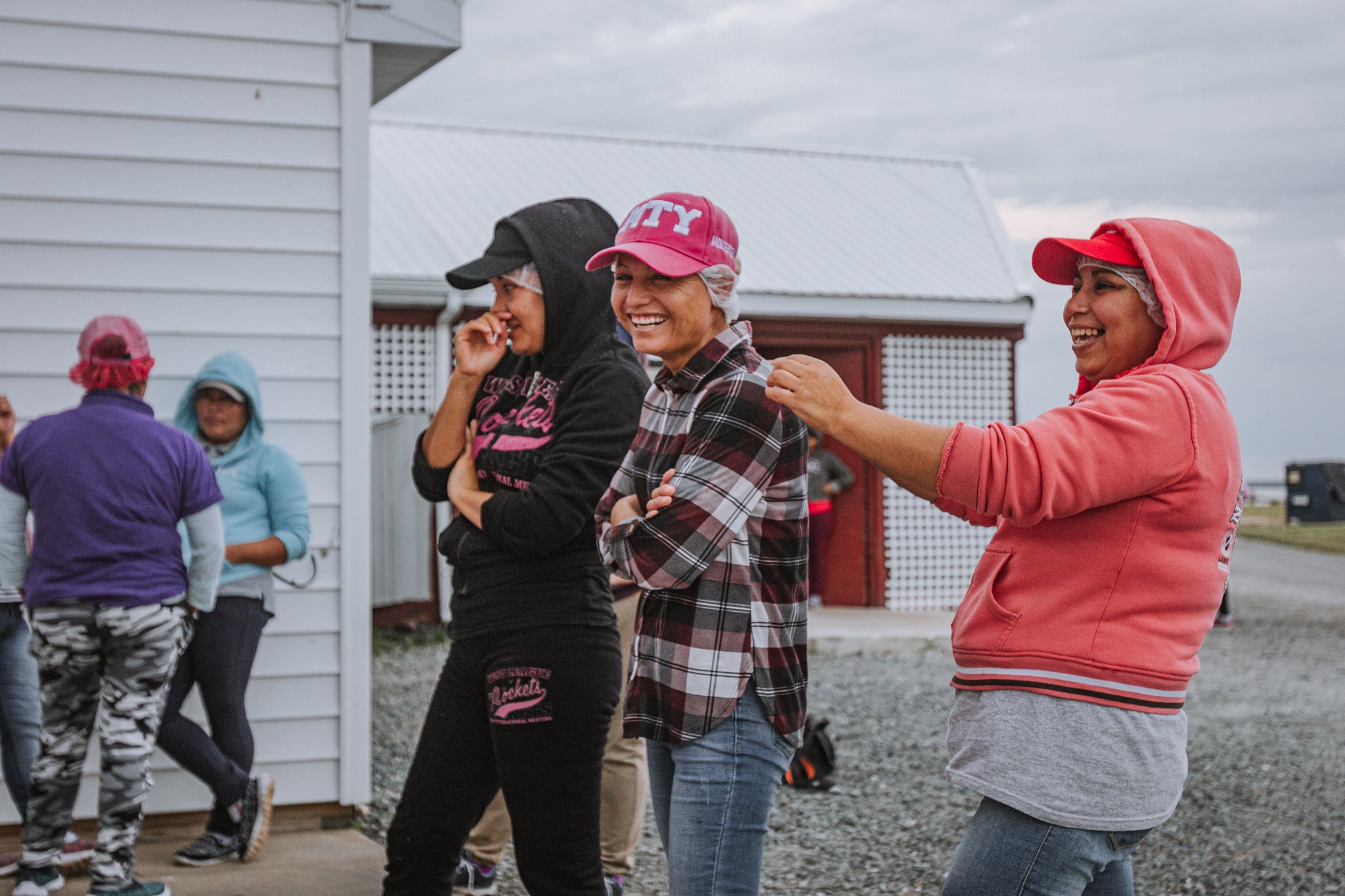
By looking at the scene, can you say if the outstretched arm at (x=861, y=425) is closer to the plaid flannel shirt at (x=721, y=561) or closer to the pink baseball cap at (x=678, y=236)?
the plaid flannel shirt at (x=721, y=561)

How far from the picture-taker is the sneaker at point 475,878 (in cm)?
361

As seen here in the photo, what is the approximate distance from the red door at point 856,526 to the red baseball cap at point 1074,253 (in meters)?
9.34

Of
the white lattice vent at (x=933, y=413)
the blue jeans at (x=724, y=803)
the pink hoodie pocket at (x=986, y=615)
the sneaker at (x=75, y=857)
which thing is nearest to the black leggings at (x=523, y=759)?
the blue jeans at (x=724, y=803)

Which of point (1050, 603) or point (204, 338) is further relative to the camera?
point (204, 338)

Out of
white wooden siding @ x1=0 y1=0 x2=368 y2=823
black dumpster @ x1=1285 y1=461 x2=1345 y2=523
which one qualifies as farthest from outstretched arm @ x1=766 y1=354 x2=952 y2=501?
black dumpster @ x1=1285 y1=461 x2=1345 y2=523

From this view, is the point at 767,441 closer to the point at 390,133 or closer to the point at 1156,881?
the point at 1156,881

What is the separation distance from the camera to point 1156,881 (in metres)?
4.04

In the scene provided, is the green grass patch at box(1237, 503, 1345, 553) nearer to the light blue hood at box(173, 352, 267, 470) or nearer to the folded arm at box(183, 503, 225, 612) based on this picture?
the light blue hood at box(173, 352, 267, 470)

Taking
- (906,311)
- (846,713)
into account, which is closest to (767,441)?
(846,713)

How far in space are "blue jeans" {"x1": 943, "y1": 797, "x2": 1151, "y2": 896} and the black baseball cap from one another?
4.94ft

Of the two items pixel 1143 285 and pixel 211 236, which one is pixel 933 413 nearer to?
pixel 211 236

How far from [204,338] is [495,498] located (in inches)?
83.9

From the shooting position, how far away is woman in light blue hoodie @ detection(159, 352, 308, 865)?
377 cm

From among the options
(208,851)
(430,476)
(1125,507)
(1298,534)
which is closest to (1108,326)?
(1125,507)
